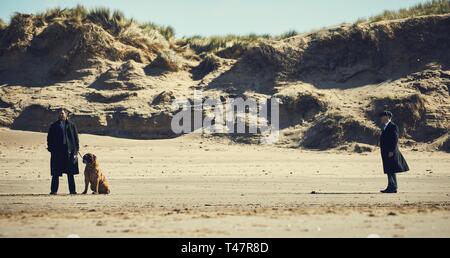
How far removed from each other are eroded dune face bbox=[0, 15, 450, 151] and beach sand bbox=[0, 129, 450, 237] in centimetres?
160

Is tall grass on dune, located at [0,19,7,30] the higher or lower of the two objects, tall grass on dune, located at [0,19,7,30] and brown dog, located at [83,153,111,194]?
the higher

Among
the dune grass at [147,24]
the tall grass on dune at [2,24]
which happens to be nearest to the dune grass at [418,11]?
the dune grass at [147,24]

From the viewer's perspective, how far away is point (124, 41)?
30.2 meters

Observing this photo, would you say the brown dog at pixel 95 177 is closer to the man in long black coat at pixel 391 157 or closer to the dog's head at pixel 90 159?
the dog's head at pixel 90 159

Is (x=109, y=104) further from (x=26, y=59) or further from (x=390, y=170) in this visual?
(x=390, y=170)

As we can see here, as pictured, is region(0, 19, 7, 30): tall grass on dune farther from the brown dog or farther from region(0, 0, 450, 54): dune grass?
the brown dog

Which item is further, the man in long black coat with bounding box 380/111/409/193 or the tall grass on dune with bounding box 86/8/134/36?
the tall grass on dune with bounding box 86/8/134/36

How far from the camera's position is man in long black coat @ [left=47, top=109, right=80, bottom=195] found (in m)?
13.8

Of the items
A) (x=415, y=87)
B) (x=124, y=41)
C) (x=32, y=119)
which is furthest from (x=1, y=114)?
(x=415, y=87)

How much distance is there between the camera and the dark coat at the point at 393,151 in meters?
14.0

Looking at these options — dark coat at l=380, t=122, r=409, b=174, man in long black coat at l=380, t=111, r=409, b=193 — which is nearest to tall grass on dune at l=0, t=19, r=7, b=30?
man in long black coat at l=380, t=111, r=409, b=193

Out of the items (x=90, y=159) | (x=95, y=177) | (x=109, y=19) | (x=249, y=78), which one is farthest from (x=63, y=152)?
(x=109, y=19)

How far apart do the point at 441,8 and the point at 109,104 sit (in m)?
14.2

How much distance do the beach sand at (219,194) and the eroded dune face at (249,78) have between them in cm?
160
